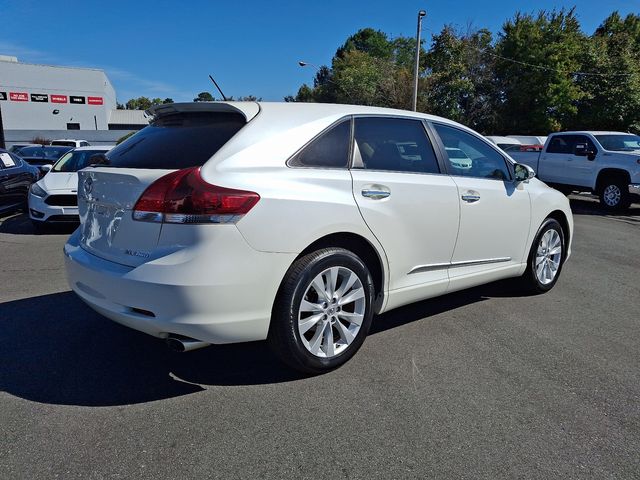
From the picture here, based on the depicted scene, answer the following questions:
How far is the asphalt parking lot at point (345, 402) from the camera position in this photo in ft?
7.98

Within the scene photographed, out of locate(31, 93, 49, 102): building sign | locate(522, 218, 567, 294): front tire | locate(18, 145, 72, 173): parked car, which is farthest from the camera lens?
locate(31, 93, 49, 102): building sign

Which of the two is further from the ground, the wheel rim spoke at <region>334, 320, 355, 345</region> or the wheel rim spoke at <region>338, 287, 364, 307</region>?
the wheel rim spoke at <region>338, 287, 364, 307</region>

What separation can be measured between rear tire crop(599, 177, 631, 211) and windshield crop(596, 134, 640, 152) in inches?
30.7

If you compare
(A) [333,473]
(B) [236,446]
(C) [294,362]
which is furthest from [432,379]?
(B) [236,446]

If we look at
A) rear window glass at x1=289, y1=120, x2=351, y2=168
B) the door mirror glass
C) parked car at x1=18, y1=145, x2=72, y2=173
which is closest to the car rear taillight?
rear window glass at x1=289, y1=120, x2=351, y2=168

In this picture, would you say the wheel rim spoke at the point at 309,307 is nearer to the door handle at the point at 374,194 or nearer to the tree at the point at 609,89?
the door handle at the point at 374,194

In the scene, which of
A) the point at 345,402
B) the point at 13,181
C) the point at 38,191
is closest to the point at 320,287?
Answer: the point at 345,402

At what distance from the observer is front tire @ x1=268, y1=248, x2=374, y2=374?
3.01 meters

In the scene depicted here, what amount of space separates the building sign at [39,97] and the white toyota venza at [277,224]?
5953cm

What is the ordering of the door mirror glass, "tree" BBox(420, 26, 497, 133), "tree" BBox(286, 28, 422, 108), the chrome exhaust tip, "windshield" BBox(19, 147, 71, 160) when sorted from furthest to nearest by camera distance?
"tree" BBox(286, 28, 422, 108)
"tree" BBox(420, 26, 497, 133)
"windshield" BBox(19, 147, 71, 160)
the door mirror glass
the chrome exhaust tip

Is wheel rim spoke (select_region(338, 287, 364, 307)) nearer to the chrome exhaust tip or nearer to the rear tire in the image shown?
the chrome exhaust tip

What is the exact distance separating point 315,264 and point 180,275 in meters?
0.80

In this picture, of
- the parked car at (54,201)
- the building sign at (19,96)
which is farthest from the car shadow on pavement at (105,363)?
the building sign at (19,96)

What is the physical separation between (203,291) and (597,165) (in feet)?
39.9
